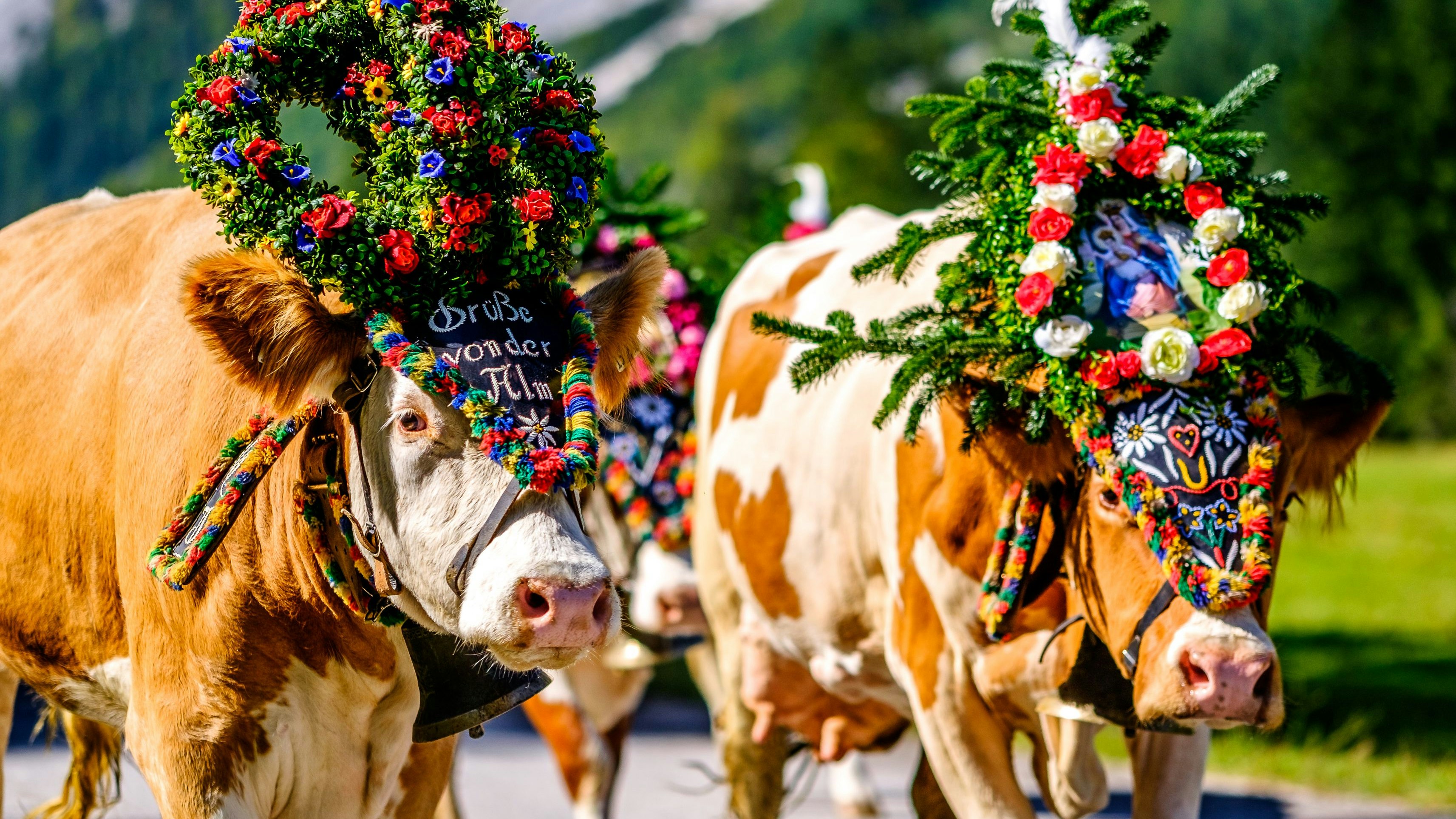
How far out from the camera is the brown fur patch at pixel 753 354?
5379mm

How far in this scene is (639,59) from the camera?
460 feet

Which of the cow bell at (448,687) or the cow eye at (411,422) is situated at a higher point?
the cow eye at (411,422)

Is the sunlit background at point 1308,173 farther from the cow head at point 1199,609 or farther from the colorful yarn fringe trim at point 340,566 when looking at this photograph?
the colorful yarn fringe trim at point 340,566

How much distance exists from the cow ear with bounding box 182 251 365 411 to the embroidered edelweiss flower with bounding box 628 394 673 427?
3.48 metres

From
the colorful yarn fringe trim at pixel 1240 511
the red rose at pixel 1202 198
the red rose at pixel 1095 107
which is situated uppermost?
the red rose at pixel 1095 107

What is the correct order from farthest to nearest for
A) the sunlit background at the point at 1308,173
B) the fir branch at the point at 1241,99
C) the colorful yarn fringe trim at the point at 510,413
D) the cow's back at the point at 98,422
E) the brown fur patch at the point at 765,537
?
the sunlit background at the point at 1308,173 < the brown fur patch at the point at 765,537 < the fir branch at the point at 1241,99 < the cow's back at the point at 98,422 < the colorful yarn fringe trim at the point at 510,413

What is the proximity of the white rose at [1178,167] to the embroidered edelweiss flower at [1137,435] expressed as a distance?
649 millimetres

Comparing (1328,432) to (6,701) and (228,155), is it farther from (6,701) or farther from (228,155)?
(6,701)

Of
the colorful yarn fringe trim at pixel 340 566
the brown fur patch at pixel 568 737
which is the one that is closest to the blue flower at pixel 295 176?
the colorful yarn fringe trim at pixel 340 566

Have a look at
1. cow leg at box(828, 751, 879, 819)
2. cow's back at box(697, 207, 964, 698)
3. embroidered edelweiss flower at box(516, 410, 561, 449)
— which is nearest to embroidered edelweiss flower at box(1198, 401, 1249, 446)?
cow's back at box(697, 207, 964, 698)

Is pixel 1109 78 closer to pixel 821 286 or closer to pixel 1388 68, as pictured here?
pixel 821 286

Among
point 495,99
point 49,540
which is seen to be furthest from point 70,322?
point 495,99

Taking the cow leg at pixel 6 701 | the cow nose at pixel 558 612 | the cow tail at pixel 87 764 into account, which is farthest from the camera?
the cow tail at pixel 87 764

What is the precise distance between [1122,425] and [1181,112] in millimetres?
1000
